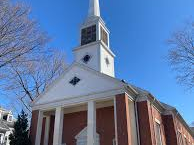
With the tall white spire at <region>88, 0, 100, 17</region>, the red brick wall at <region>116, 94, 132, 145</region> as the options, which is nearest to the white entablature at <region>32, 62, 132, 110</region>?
the red brick wall at <region>116, 94, 132, 145</region>

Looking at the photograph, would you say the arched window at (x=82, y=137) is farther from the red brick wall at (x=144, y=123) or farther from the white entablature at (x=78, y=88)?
the red brick wall at (x=144, y=123)

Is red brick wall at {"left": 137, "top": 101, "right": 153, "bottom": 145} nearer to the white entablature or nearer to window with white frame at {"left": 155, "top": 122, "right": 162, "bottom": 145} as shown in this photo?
the white entablature

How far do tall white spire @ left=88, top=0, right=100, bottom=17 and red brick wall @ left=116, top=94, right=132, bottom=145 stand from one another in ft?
45.9

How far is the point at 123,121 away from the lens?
1345cm

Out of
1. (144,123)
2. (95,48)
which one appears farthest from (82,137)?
(95,48)

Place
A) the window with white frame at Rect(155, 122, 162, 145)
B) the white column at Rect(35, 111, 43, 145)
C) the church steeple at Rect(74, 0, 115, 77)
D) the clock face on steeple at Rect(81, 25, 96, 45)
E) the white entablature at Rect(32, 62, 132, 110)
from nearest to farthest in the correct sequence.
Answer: the white entablature at Rect(32, 62, 132, 110) → the white column at Rect(35, 111, 43, 145) → the window with white frame at Rect(155, 122, 162, 145) → the church steeple at Rect(74, 0, 115, 77) → the clock face on steeple at Rect(81, 25, 96, 45)

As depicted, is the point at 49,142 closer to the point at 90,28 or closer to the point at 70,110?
the point at 70,110

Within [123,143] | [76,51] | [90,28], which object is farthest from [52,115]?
[90,28]

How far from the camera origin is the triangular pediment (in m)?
15.3

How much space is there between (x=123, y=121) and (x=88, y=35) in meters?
11.9

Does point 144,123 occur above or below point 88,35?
below

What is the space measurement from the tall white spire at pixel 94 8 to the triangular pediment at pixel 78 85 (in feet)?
34.5

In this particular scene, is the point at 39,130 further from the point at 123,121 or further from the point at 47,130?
the point at 123,121

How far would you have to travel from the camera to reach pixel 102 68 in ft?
67.3
